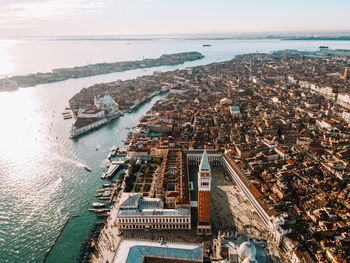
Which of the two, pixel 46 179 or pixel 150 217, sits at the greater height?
pixel 150 217

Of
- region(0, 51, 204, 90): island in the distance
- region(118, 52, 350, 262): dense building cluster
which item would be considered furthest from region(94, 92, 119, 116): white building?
region(0, 51, 204, 90): island in the distance

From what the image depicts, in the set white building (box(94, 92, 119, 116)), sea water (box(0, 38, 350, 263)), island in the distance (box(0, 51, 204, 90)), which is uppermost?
island in the distance (box(0, 51, 204, 90))

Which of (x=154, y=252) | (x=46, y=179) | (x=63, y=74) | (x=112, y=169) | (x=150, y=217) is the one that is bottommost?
(x=46, y=179)

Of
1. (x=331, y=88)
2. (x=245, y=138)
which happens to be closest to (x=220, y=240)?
(x=245, y=138)

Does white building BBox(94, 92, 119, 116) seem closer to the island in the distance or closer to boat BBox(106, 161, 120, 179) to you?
boat BBox(106, 161, 120, 179)

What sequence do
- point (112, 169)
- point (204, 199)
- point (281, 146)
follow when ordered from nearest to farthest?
point (204, 199)
point (112, 169)
point (281, 146)

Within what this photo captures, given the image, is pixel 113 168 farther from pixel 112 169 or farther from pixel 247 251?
pixel 247 251

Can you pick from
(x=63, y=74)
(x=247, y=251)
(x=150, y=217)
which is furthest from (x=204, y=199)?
(x=63, y=74)

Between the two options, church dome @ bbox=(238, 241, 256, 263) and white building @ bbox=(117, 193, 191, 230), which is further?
white building @ bbox=(117, 193, 191, 230)
